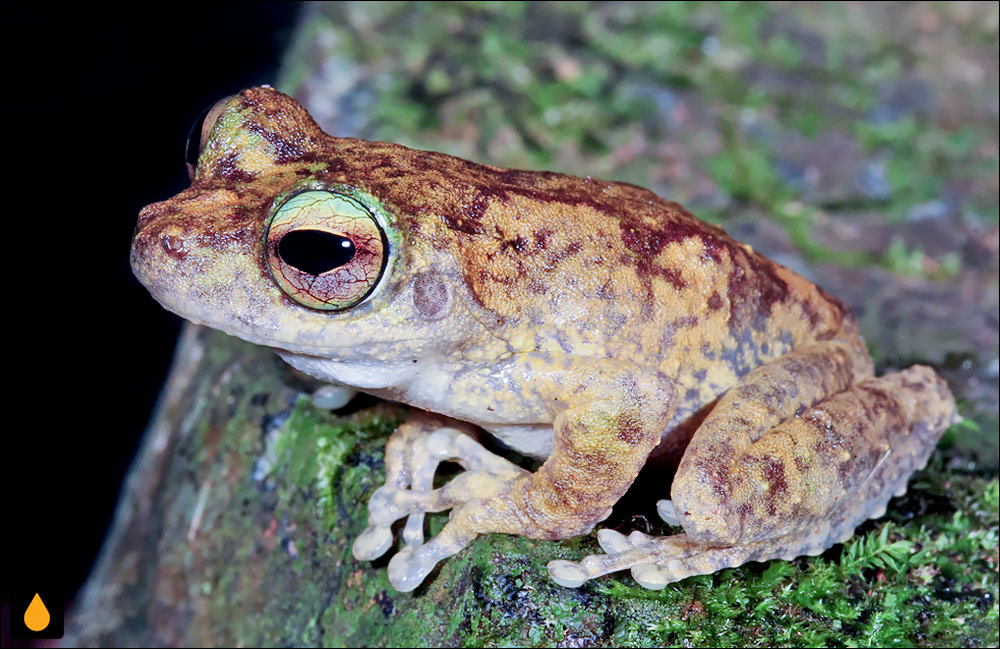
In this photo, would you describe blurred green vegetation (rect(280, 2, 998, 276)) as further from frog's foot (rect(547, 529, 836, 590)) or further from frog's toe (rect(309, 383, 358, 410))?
frog's foot (rect(547, 529, 836, 590))

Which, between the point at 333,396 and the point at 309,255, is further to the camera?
the point at 333,396

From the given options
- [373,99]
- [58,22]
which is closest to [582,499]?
[58,22]

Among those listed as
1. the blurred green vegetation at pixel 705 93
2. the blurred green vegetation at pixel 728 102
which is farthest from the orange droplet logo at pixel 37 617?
the blurred green vegetation at pixel 705 93

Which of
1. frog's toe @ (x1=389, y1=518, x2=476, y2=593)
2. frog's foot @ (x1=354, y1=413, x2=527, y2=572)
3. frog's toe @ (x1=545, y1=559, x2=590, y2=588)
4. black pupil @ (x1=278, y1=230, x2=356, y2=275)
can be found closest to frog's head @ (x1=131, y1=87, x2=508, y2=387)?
black pupil @ (x1=278, y1=230, x2=356, y2=275)

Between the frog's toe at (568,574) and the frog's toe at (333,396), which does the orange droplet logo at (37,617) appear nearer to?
the frog's toe at (333,396)

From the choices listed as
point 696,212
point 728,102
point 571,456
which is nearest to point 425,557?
point 571,456

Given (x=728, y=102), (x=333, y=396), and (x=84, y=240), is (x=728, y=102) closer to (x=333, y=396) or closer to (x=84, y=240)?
(x=333, y=396)

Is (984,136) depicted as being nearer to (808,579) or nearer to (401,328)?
(808,579)
